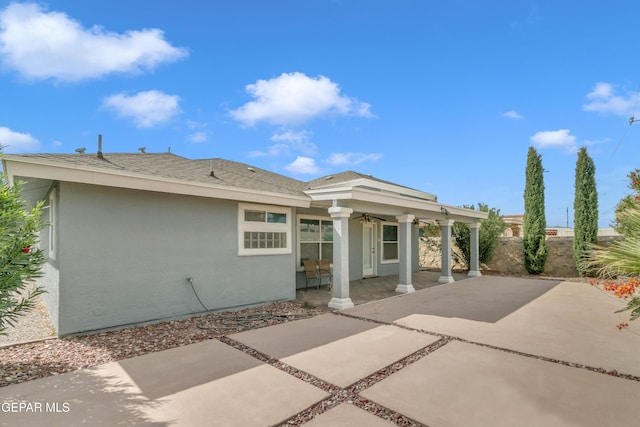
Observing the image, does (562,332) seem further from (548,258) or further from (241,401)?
(548,258)

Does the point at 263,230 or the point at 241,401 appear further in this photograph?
the point at 263,230

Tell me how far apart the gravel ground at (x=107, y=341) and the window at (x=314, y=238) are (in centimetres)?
294

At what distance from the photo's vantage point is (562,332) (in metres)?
5.16

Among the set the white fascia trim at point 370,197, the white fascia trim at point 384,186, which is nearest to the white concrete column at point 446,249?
the white fascia trim at point 370,197

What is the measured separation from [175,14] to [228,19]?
4.74ft

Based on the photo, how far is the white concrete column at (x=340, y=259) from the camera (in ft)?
22.8

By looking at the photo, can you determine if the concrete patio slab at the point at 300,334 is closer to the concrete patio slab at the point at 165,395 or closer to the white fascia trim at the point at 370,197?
the concrete patio slab at the point at 165,395

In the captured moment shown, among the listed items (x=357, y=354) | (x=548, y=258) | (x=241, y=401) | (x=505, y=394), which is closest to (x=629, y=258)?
(x=505, y=394)

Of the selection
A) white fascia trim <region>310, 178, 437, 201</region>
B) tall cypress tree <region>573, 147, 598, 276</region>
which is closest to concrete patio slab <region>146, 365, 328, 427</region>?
white fascia trim <region>310, 178, 437, 201</region>

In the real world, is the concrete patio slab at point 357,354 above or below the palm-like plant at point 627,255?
below

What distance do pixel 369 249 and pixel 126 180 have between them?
8.69 meters

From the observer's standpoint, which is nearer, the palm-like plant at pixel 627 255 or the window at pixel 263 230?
the palm-like plant at pixel 627 255

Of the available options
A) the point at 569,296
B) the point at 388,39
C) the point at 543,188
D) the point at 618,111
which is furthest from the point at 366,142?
the point at 569,296

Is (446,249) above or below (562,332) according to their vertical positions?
above
